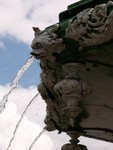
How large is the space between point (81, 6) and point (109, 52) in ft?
2.54

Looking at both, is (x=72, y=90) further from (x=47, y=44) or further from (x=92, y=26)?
(x=92, y=26)

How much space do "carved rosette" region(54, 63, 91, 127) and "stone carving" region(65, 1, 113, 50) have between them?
446 millimetres

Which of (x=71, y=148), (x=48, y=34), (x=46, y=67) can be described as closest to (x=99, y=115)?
(x=71, y=148)

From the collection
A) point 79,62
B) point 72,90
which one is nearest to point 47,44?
point 79,62

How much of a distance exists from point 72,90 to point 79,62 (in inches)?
17.9

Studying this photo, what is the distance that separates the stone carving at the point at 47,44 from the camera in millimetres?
6902

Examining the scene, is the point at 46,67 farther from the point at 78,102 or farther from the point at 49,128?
the point at 49,128

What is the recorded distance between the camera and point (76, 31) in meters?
6.61

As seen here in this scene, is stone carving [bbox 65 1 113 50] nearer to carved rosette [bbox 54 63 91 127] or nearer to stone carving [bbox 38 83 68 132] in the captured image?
carved rosette [bbox 54 63 91 127]

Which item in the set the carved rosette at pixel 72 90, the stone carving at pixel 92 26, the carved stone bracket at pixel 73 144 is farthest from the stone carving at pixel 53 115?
the stone carving at pixel 92 26

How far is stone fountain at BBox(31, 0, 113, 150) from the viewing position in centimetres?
654

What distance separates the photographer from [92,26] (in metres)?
6.51

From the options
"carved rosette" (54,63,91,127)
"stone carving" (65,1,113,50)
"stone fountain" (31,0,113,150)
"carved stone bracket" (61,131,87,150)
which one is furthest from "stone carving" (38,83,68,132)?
"stone carving" (65,1,113,50)

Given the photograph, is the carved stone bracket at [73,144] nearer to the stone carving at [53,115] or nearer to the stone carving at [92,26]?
the stone carving at [53,115]
